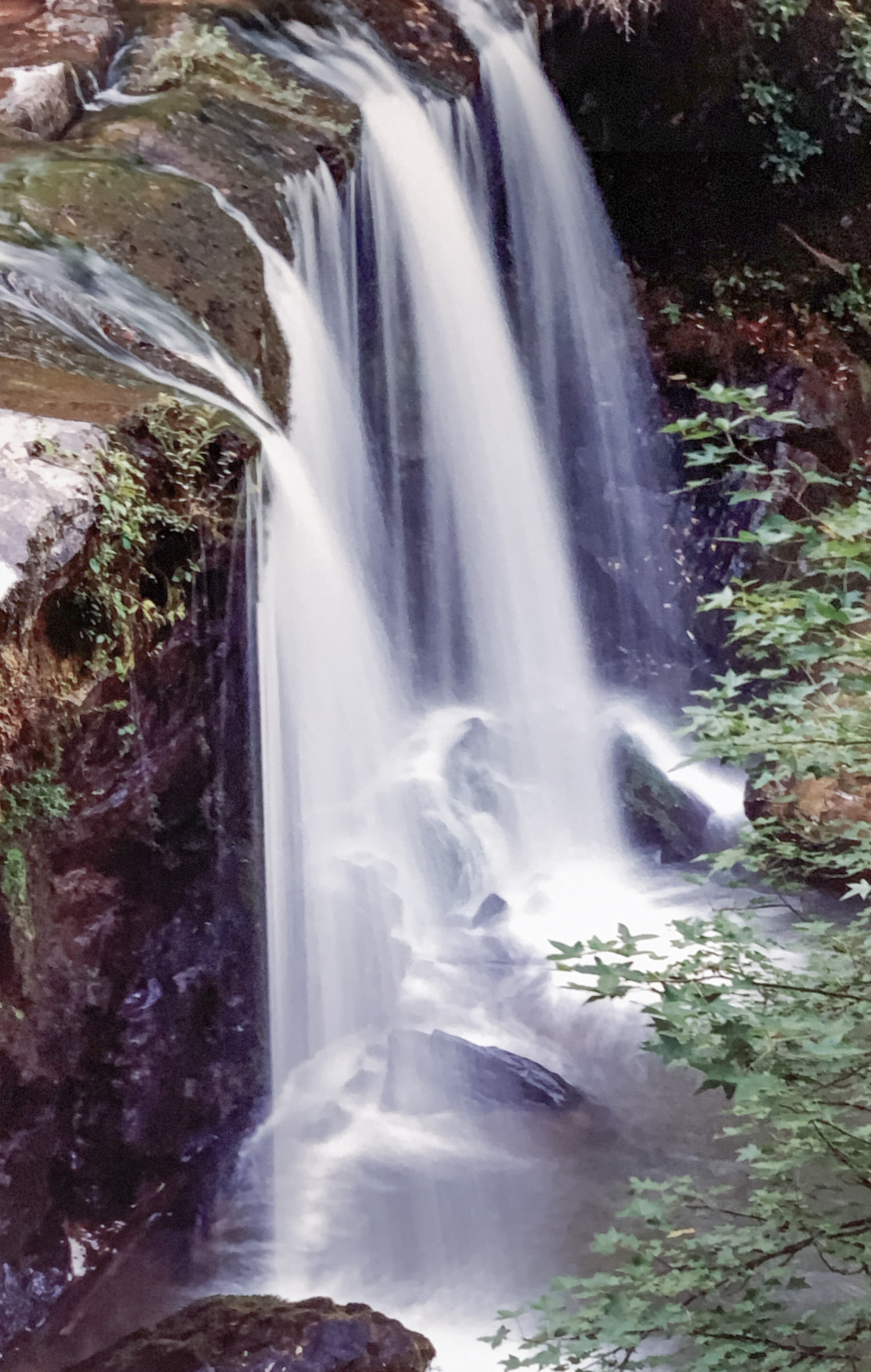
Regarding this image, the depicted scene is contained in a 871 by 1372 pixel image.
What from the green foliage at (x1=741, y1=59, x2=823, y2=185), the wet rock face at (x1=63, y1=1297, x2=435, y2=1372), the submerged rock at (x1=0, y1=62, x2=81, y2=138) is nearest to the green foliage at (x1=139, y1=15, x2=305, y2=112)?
the submerged rock at (x1=0, y1=62, x2=81, y2=138)

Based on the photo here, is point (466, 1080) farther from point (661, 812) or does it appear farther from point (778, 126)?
point (778, 126)


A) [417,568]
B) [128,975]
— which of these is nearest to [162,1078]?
[128,975]

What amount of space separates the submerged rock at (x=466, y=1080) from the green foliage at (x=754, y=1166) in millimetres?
2292

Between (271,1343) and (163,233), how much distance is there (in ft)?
14.9

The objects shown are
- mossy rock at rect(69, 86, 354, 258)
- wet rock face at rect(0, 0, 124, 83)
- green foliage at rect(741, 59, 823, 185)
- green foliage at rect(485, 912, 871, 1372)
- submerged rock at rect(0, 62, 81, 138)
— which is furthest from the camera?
green foliage at rect(741, 59, 823, 185)

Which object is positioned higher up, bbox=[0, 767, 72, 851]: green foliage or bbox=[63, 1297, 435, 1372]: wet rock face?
bbox=[0, 767, 72, 851]: green foliage

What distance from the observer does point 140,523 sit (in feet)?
11.3

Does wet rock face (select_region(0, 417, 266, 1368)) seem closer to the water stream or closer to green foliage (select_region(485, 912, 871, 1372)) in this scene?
the water stream

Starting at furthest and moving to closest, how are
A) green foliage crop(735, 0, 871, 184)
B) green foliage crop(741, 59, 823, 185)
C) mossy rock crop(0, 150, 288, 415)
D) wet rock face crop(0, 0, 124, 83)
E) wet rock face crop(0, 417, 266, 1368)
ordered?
green foliage crop(741, 59, 823, 185), green foliage crop(735, 0, 871, 184), wet rock face crop(0, 0, 124, 83), mossy rock crop(0, 150, 288, 415), wet rock face crop(0, 417, 266, 1368)

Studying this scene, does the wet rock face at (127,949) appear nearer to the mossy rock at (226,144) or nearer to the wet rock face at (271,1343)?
the wet rock face at (271,1343)

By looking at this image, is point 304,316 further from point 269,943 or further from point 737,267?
point 737,267

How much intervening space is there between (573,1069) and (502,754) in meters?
2.56

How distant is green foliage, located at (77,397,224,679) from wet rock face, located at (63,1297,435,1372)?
218cm

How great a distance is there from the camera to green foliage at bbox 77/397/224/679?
10.9 ft
